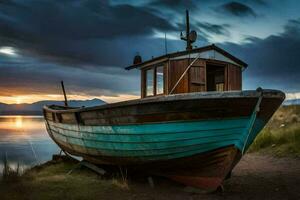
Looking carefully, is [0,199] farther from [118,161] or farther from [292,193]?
[292,193]

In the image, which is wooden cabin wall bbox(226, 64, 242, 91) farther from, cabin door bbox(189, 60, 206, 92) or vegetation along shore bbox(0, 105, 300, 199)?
vegetation along shore bbox(0, 105, 300, 199)

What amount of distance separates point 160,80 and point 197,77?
1045 mm

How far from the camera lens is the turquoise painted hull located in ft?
20.5

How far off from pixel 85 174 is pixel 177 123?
13.7ft

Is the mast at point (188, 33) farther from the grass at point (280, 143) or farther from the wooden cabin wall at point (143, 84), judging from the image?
the grass at point (280, 143)

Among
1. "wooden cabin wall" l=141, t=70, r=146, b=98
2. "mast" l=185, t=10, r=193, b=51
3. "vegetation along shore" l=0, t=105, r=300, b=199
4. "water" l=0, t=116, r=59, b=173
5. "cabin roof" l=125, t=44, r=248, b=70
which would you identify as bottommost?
"water" l=0, t=116, r=59, b=173

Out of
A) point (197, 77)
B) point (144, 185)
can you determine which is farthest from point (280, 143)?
point (144, 185)

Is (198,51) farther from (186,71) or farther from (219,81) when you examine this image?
(219,81)

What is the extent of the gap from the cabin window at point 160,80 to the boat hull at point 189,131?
79.6 inches

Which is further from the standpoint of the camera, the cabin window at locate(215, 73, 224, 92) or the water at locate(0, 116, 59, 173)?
the water at locate(0, 116, 59, 173)

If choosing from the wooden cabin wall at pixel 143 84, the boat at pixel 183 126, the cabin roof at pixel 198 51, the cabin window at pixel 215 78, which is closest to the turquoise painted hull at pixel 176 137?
the boat at pixel 183 126

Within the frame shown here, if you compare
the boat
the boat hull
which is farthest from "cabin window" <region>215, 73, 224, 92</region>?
the boat hull

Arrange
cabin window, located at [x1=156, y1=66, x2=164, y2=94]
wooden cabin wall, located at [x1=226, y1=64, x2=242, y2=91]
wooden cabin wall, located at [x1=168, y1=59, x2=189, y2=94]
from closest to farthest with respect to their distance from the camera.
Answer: wooden cabin wall, located at [x1=168, y1=59, x2=189, y2=94] < cabin window, located at [x1=156, y1=66, x2=164, y2=94] < wooden cabin wall, located at [x1=226, y1=64, x2=242, y2=91]

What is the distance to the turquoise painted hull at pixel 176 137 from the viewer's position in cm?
625
